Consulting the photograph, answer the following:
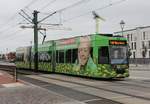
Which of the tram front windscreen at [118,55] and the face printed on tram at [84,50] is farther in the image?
the face printed on tram at [84,50]

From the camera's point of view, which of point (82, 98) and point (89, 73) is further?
point (89, 73)

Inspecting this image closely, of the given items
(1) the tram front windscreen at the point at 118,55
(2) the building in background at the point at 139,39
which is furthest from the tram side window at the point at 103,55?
(2) the building in background at the point at 139,39

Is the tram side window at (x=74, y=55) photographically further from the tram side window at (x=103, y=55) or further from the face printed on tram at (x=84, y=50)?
the tram side window at (x=103, y=55)

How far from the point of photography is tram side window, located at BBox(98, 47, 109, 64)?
25734mm

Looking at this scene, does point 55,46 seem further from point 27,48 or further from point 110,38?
point 27,48

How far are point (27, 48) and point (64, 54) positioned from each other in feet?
54.5

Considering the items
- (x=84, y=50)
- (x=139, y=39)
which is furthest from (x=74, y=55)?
(x=139, y=39)

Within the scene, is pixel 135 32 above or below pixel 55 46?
above

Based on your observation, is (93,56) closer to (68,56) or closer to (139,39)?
(68,56)

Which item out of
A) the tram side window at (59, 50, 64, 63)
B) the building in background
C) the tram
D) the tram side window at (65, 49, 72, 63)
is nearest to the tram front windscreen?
the tram

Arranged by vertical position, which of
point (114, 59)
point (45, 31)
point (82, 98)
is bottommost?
point (82, 98)

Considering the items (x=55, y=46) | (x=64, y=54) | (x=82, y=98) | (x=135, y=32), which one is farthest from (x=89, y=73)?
(x=135, y=32)

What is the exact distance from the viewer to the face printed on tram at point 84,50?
27.4 metres

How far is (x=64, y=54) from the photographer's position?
32.1 metres
